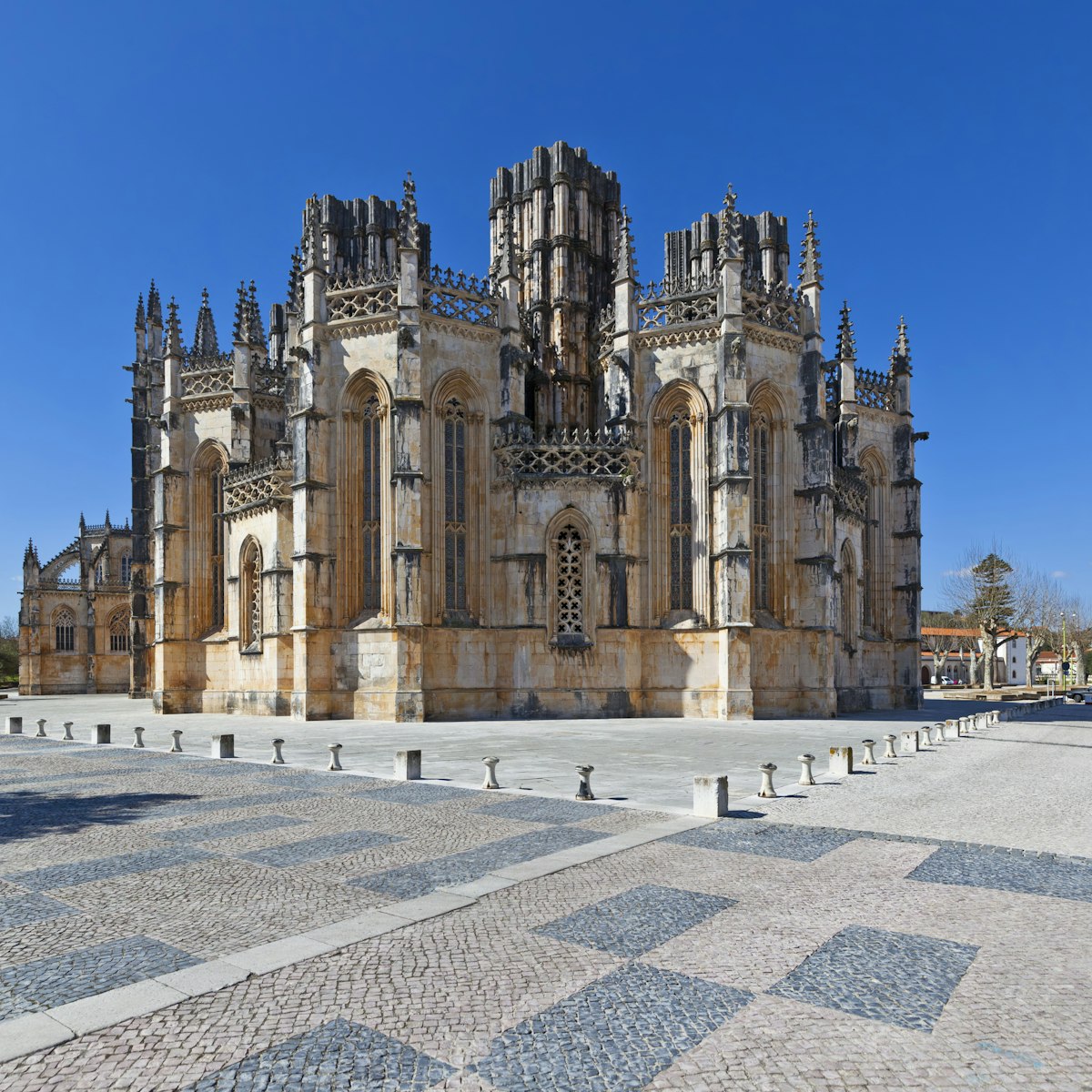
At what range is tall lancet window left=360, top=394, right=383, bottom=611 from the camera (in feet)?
103

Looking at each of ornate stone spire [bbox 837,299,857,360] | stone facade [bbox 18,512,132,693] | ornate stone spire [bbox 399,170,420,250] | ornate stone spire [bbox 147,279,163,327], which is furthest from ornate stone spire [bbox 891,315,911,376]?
stone facade [bbox 18,512,132,693]

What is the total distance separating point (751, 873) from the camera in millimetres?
8320

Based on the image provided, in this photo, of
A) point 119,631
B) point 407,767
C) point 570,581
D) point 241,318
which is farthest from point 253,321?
point 119,631

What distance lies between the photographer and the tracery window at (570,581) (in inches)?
1233

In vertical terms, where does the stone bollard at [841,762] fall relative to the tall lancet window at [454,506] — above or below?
below

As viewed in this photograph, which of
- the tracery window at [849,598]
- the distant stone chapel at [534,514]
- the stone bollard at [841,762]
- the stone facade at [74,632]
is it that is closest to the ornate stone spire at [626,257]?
the distant stone chapel at [534,514]

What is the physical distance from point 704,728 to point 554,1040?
21.8 m

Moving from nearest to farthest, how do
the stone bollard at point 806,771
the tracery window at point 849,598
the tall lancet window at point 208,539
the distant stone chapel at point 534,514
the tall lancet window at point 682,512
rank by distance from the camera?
the stone bollard at point 806,771 → the distant stone chapel at point 534,514 → the tall lancet window at point 682,512 → the tracery window at point 849,598 → the tall lancet window at point 208,539

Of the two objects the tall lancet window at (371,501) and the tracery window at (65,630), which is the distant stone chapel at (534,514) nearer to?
the tall lancet window at (371,501)

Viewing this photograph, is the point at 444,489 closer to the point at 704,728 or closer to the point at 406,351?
the point at 406,351

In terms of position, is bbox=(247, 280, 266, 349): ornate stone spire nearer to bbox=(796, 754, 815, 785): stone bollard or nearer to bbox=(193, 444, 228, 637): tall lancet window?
bbox=(193, 444, 228, 637): tall lancet window

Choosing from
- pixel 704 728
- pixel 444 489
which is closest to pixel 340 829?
pixel 704 728

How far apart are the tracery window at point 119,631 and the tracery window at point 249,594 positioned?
44398 mm

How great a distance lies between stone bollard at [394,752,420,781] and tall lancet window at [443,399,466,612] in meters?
16.5
